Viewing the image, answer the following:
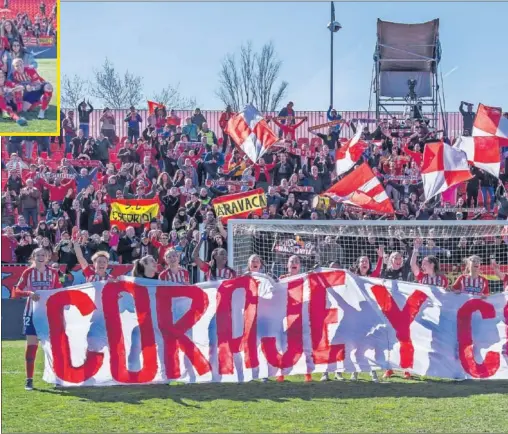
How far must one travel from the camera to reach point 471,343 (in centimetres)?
982

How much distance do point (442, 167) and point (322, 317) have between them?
8459mm

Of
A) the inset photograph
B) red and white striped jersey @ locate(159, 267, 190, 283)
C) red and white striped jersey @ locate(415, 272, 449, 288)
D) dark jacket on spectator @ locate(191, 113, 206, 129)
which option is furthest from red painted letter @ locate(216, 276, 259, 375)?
dark jacket on spectator @ locate(191, 113, 206, 129)

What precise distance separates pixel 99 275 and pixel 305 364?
2729 mm

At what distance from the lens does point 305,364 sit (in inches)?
381

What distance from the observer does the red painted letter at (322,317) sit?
974 centimetres

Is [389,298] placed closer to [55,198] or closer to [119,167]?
[55,198]

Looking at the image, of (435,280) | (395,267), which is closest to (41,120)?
(395,267)

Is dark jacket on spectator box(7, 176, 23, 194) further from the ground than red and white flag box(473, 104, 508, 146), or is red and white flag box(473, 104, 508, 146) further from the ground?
red and white flag box(473, 104, 508, 146)

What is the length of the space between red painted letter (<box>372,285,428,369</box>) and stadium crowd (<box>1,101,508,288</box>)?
5444 millimetres

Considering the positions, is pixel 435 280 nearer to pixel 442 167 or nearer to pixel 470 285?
pixel 470 285

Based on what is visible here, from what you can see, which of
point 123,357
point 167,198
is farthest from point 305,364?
point 167,198

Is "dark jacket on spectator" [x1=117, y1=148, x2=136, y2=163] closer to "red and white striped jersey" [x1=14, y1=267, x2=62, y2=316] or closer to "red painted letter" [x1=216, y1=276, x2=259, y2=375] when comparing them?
"red and white striped jersey" [x1=14, y1=267, x2=62, y2=316]

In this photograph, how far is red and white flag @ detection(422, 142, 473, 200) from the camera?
17.2 metres

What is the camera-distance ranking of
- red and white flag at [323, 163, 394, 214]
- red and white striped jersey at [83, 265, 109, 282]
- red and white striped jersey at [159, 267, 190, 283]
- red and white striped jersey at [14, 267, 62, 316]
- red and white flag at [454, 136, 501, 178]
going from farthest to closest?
red and white flag at [454, 136, 501, 178] → red and white flag at [323, 163, 394, 214] → red and white striped jersey at [159, 267, 190, 283] → red and white striped jersey at [83, 265, 109, 282] → red and white striped jersey at [14, 267, 62, 316]
